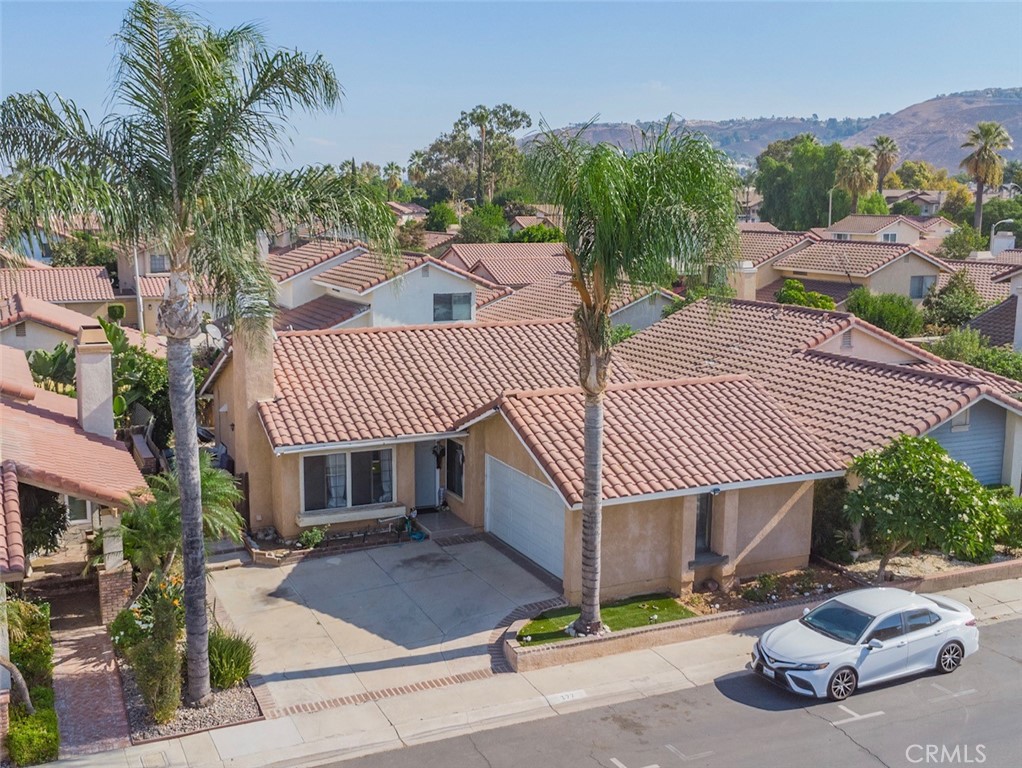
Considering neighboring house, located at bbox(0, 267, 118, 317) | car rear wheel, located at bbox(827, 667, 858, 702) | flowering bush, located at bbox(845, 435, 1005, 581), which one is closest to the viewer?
car rear wheel, located at bbox(827, 667, 858, 702)

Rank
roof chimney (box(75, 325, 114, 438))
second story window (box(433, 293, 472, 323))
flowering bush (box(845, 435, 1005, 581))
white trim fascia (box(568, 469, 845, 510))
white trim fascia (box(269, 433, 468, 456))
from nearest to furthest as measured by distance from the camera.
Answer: white trim fascia (box(568, 469, 845, 510)), flowering bush (box(845, 435, 1005, 581)), roof chimney (box(75, 325, 114, 438)), white trim fascia (box(269, 433, 468, 456)), second story window (box(433, 293, 472, 323))

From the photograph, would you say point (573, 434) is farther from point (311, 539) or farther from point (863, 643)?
point (863, 643)

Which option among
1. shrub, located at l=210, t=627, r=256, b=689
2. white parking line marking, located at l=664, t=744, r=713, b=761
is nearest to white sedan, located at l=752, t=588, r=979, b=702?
white parking line marking, located at l=664, t=744, r=713, b=761

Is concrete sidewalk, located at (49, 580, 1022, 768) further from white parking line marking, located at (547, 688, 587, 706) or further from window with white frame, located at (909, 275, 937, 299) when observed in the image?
window with white frame, located at (909, 275, 937, 299)

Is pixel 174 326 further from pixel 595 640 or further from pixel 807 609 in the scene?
pixel 807 609

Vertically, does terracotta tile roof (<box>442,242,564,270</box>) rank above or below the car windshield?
above

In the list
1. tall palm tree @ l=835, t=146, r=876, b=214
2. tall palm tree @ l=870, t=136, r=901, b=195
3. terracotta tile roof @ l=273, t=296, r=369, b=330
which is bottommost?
terracotta tile roof @ l=273, t=296, r=369, b=330

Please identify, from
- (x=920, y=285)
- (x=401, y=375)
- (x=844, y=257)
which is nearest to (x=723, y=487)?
(x=401, y=375)

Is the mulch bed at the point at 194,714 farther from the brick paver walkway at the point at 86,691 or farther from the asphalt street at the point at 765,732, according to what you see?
the asphalt street at the point at 765,732
